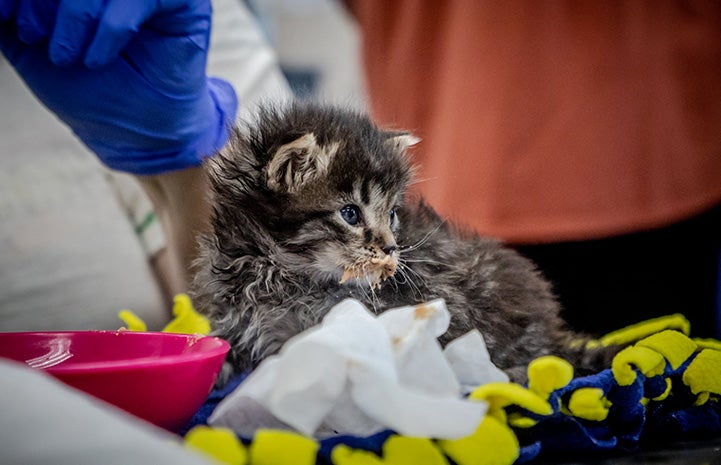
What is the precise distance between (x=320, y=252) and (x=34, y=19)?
54 centimetres

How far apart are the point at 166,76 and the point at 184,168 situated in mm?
222

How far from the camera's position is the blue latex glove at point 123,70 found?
1.01 m

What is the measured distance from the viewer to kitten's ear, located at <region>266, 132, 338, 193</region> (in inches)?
36.5

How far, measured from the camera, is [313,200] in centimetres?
96

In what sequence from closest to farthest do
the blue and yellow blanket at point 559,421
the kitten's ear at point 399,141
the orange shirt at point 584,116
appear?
the blue and yellow blanket at point 559,421, the kitten's ear at point 399,141, the orange shirt at point 584,116

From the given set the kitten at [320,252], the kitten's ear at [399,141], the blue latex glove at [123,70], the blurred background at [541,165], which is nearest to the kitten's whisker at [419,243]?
the kitten at [320,252]

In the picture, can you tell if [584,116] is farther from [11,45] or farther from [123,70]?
[11,45]

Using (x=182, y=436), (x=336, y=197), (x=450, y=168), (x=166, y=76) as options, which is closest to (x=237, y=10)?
(x=450, y=168)

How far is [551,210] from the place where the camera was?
154 cm

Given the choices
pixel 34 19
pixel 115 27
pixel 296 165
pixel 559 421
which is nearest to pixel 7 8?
pixel 34 19

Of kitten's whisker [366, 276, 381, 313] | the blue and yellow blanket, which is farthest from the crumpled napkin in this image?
kitten's whisker [366, 276, 381, 313]

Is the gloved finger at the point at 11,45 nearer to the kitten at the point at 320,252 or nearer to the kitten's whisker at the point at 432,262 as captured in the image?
the kitten at the point at 320,252

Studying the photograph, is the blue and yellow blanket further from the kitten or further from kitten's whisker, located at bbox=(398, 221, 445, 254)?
kitten's whisker, located at bbox=(398, 221, 445, 254)

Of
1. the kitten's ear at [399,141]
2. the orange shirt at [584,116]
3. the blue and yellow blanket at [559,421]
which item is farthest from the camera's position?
the orange shirt at [584,116]
